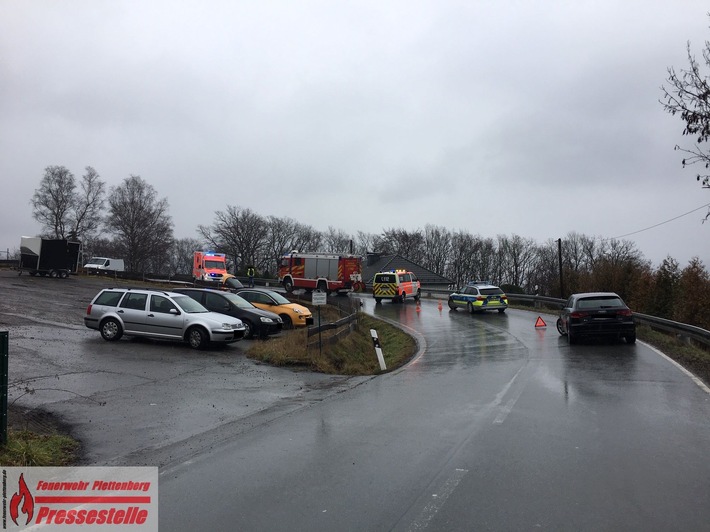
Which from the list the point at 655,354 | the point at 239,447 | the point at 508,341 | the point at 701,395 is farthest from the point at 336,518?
the point at 508,341

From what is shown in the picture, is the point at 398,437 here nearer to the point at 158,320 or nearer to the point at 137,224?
the point at 158,320

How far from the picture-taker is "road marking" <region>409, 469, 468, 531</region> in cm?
463

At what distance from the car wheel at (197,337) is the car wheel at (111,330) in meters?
2.14

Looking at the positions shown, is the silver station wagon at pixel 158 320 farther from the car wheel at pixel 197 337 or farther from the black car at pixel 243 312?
the black car at pixel 243 312

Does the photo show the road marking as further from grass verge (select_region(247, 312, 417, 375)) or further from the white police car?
the white police car

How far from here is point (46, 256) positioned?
42.5 meters

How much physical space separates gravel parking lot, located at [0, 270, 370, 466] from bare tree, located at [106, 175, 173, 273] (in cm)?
7152

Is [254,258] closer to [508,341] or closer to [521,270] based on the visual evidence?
[521,270]

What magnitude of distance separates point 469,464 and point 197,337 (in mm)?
11620

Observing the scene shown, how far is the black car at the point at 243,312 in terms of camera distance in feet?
63.3

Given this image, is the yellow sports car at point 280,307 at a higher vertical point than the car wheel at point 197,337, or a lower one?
higher

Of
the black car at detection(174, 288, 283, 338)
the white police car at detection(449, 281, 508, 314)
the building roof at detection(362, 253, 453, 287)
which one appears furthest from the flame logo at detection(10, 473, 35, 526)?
the building roof at detection(362, 253, 453, 287)

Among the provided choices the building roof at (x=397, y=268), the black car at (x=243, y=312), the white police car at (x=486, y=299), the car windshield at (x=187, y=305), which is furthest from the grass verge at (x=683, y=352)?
the building roof at (x=397, y=268)

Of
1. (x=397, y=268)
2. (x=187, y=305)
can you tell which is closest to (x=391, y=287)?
(x=187, y=305)
